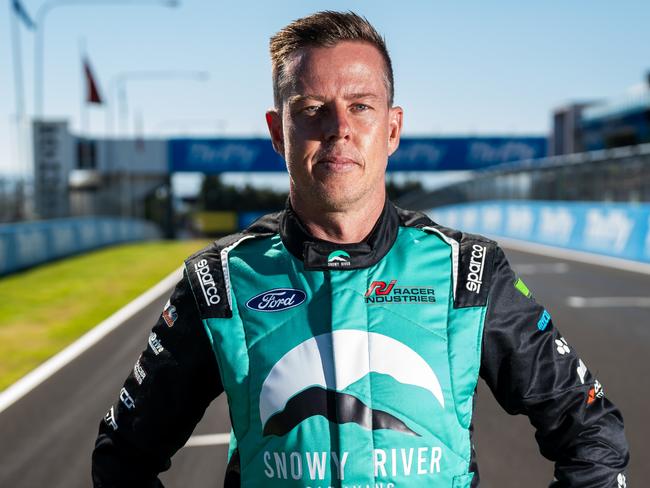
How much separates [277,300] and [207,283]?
0.62 feet

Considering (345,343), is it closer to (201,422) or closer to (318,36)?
(318,36)

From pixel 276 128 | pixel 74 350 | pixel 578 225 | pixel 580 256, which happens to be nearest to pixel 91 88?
pixel 578 225

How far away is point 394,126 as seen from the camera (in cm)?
210

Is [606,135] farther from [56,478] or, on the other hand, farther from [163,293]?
[56,478]

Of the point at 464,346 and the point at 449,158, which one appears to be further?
the point at 449,158

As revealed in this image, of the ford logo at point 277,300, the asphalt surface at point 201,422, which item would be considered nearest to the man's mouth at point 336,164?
the ford logo at point 277,300

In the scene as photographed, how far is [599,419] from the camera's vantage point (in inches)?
72.8

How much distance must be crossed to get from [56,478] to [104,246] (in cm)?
2427

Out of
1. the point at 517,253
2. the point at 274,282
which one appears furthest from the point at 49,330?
the point at 517,253

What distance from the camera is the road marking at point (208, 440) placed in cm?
540

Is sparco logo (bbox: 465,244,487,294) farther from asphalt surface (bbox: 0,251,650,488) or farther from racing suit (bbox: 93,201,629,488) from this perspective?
asphalt surface (bbox: 0,251,650,488)

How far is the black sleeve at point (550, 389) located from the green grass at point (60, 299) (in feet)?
20.9

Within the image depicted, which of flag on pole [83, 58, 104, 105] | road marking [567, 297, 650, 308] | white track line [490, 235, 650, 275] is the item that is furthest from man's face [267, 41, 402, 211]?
flag on pole [83, 58, 104, 105]

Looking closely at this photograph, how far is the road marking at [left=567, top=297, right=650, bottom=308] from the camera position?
1115 centimetres
